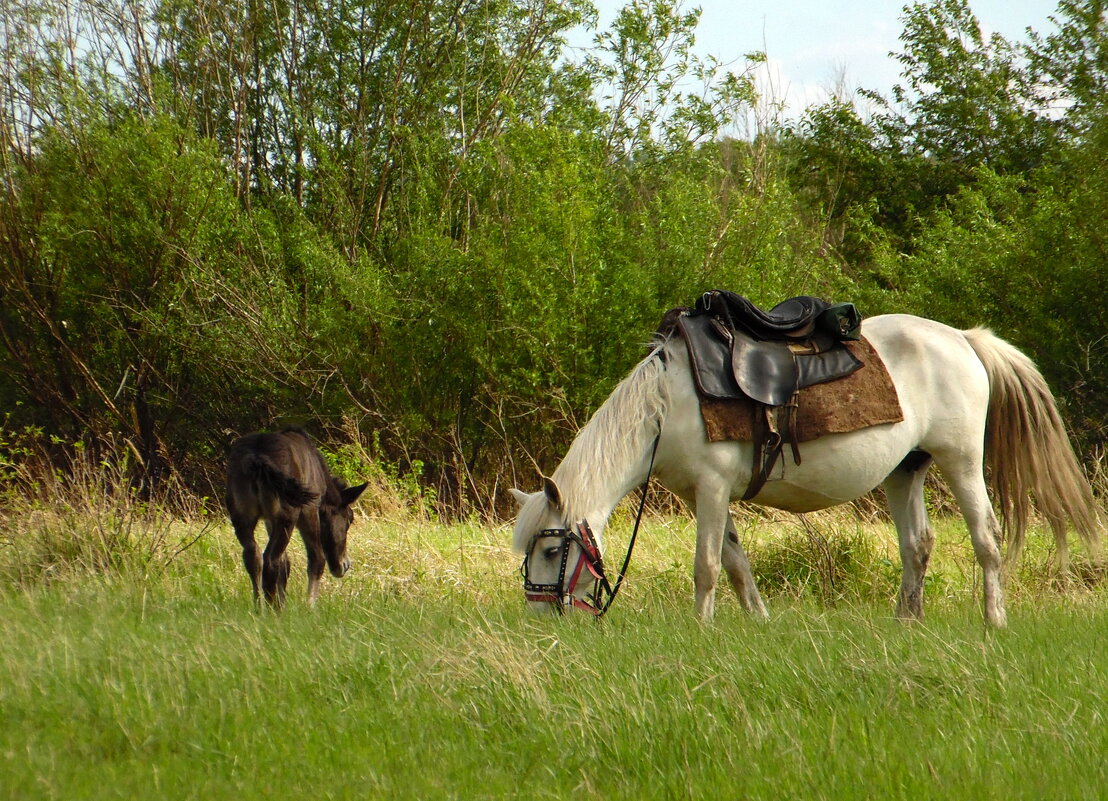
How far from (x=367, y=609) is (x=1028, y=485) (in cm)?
391

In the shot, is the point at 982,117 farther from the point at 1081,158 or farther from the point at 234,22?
the point at 234,22

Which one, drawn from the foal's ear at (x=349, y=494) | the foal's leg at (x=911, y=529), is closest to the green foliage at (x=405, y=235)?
the foal's ear at (x=349, y=494)

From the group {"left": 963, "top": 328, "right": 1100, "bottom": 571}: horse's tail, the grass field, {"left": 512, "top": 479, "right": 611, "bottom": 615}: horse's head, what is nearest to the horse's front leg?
the grass field

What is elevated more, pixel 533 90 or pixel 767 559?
pixel 533 90

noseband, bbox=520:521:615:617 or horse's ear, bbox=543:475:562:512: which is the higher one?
horse's ear, bbox=543:475:562:512

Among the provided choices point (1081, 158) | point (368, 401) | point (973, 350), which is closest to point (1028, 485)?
point (973, 350)

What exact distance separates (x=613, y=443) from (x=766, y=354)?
40.7 inches

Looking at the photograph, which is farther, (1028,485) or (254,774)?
(1028,485)

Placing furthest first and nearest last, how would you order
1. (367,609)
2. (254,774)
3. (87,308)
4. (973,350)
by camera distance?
1. (87,308)
2. (973,350)
3. (367,609)
4. (254,774)

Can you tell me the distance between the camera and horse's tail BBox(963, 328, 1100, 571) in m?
6.36

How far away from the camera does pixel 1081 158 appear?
42.8 feet

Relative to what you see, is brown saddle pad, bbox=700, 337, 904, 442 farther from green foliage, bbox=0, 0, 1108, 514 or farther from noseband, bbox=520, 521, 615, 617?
green foliage, bbox=0, 0, 1108, 514

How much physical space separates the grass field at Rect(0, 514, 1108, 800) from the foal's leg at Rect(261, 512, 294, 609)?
16 centimetres

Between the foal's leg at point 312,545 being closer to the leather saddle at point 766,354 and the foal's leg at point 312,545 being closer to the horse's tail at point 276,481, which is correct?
the horse's tail at point 276,481
